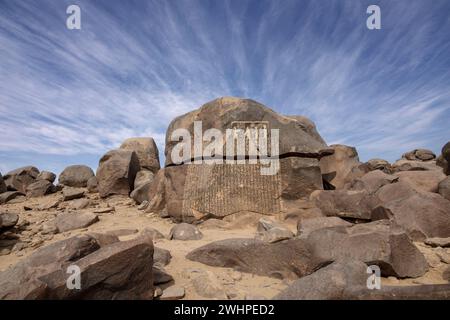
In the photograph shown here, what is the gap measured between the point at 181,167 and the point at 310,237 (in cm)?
436

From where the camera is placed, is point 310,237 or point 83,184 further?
point 83,184

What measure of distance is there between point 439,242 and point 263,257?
8.97ft

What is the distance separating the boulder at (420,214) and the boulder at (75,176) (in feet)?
37.9

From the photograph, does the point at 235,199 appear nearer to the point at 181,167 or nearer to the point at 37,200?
the point at 181,167

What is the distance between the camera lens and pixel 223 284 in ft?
10.3

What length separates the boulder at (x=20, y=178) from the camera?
12477mm

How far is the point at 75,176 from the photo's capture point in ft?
40.3

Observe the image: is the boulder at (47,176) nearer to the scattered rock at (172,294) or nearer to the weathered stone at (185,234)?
the weathered stone at (185,234)

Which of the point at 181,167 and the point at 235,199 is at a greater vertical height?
the point at 181,167

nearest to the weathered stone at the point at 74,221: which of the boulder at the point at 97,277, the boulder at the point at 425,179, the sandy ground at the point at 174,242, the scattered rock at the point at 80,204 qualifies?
the sandy ground at the point at 174,242

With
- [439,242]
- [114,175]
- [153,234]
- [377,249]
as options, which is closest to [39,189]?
[114,175]

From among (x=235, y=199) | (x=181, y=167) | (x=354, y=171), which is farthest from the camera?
(x=354, y=171)

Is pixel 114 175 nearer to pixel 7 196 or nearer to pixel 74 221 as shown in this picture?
pixel 74 221
